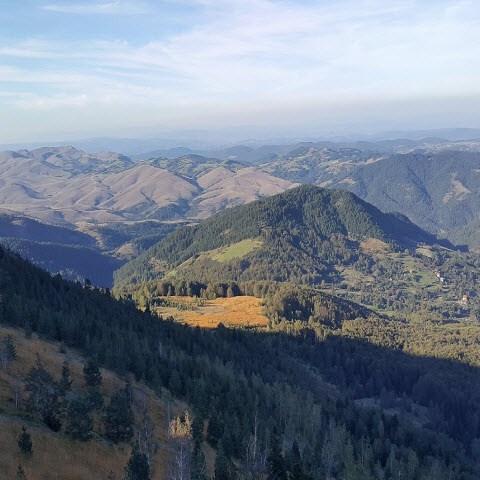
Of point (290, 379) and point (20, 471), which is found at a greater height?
point (20, 471)

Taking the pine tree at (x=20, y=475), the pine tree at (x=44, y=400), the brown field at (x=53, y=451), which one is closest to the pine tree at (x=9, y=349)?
the brown field at (x=53, y=451)

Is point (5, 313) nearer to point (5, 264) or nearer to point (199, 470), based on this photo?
point (5, 264)

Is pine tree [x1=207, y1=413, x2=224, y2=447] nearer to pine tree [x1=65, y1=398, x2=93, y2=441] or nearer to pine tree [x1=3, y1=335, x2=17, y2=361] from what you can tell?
pine tree [x1=65, y1=398, x2=93, y2=441]

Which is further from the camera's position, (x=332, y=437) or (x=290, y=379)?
(x=290, y=379)

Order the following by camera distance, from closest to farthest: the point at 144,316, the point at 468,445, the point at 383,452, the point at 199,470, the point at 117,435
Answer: the point at 199,470 → the point at 117,435 → the point at 383,452 → the point at 144,316 → the point at 468,445

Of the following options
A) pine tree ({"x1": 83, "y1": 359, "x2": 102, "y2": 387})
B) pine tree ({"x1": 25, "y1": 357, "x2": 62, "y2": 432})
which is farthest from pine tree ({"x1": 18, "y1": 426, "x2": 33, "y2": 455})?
pine tree ({"x1": 83, "y1": 359, "x2": 102, "y2": 387})

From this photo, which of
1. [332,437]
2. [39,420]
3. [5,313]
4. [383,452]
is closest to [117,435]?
[39,420]
